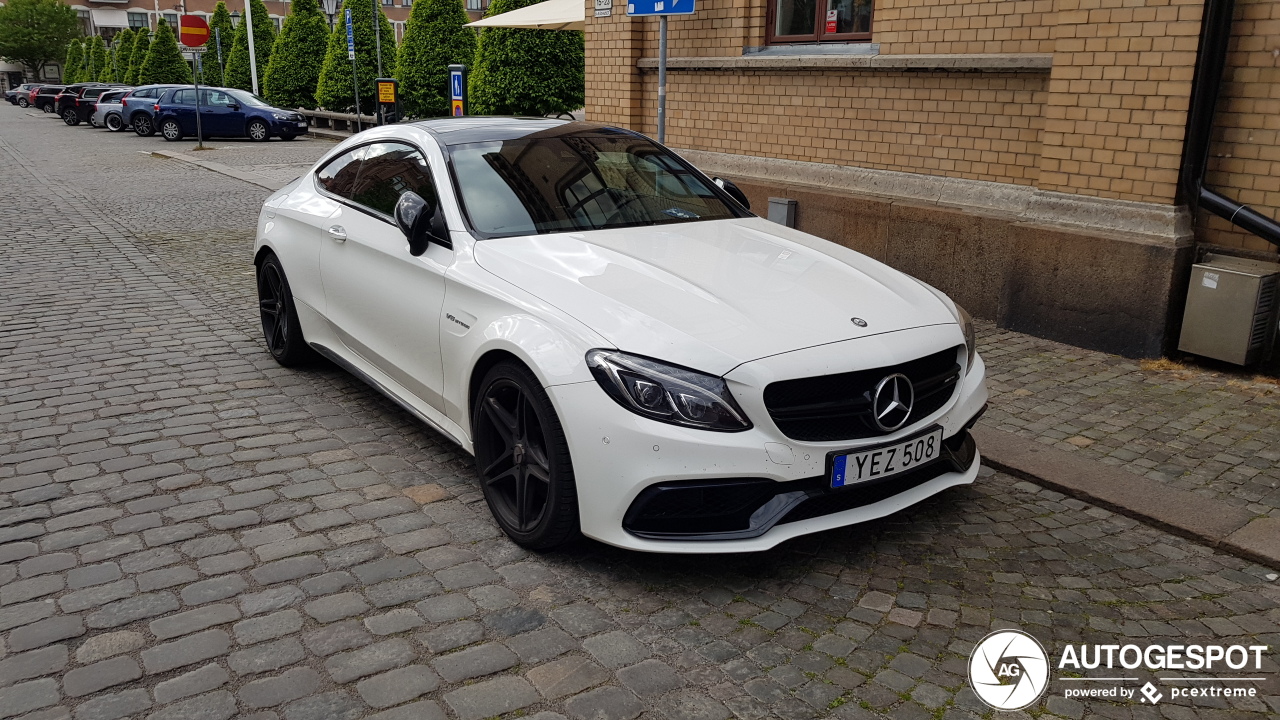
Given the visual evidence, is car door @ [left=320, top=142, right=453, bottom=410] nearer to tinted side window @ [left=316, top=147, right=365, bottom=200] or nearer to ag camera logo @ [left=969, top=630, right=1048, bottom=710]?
tinted side window @ [left=316, top=147, right=365, bottom=200]

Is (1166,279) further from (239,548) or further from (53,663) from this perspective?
(53,663)

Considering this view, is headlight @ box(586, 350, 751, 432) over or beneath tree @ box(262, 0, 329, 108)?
beneath

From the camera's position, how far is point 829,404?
352 cm

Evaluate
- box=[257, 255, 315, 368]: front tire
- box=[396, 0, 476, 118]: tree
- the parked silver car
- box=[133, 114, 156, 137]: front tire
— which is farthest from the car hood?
the parked silver car

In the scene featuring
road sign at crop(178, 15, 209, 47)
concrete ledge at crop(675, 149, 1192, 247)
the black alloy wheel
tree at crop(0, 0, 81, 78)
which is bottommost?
the black alloy wheel

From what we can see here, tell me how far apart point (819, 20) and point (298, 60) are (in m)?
31.7

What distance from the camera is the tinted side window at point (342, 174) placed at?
221 inches

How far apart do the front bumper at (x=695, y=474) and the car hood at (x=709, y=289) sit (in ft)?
0.80

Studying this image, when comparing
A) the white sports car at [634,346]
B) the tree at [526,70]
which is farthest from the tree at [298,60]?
the white sports car at [634,346]

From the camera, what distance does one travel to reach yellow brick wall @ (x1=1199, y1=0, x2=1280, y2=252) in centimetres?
616

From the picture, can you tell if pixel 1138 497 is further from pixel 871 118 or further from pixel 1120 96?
pixel 871 118

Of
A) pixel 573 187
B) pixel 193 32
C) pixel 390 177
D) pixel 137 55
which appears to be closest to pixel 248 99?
pixel 193 32

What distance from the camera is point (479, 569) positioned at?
12.4 feet

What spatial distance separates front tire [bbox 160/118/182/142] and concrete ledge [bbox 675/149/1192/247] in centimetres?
2386
